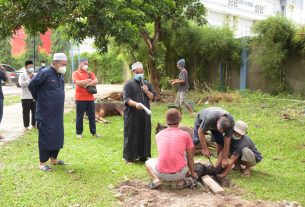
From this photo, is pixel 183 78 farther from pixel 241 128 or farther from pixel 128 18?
pixel 241 128

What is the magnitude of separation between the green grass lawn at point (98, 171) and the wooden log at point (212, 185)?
386 mm

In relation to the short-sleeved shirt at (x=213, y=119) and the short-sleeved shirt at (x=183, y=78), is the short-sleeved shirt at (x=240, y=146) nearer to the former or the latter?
the short-sleeved shirt at (x=213, y=119)

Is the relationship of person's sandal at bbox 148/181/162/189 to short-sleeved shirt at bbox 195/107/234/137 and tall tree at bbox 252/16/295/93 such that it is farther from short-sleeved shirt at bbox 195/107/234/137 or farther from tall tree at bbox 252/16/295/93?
tall tree at bbox 252/16/295/93

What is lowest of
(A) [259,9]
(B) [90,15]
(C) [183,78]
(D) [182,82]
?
(D) [182,82]

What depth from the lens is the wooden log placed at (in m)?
5.18

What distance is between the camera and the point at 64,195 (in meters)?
5.17

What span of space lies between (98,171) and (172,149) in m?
1.69

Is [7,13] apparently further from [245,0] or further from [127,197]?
[245,0]

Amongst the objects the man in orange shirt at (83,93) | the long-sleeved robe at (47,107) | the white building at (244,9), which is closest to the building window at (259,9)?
Answer: the white building at (244,9)

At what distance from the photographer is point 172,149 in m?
5.15

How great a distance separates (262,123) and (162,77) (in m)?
10.1

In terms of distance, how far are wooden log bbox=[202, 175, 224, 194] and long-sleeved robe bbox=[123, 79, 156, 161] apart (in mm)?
1547

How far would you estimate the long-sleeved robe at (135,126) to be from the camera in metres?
6.69

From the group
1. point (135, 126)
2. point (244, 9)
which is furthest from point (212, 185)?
point (244, 9)
